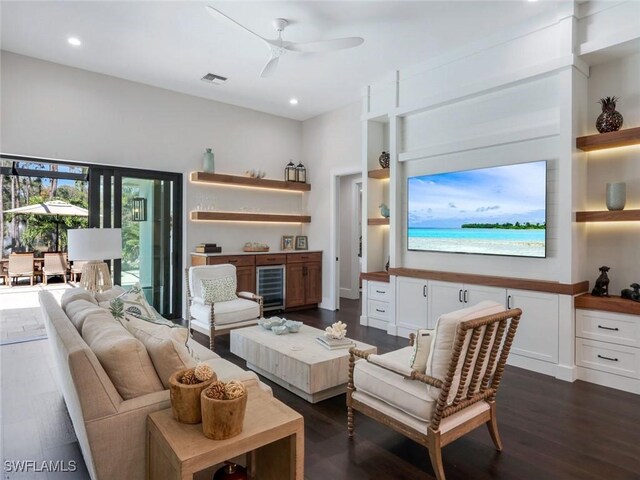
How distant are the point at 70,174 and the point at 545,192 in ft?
21.4

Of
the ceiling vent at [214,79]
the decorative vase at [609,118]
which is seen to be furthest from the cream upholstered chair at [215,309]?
the decorative vase at [609,118]

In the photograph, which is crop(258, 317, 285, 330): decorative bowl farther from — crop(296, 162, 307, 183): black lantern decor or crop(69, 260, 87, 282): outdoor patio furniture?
crop(69, 260, 87, 282): outdoor patio furniture

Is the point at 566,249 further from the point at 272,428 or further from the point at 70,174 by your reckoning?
the point at 70,174

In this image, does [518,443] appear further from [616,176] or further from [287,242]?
[287,242]

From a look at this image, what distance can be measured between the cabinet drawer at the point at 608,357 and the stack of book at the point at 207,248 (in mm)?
4807

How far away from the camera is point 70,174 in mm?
5969

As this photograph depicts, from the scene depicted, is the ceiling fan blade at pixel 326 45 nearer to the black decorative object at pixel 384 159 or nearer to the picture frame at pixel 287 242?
the black decorative object at pixel 384 159

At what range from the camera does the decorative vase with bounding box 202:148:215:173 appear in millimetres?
6082

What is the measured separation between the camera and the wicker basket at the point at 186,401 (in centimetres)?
164

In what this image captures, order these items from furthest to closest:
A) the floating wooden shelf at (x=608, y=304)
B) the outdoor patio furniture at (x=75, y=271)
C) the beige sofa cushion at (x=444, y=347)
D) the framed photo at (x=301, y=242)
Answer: the outdoor patio furniture at (x=75, y=271) → the framed photo at (x=301, y=242) → the floating wooden shelf at (x=608, y=304) → the beige sofa cushion at (x=444, y=347)

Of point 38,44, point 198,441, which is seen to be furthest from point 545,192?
point 38,44

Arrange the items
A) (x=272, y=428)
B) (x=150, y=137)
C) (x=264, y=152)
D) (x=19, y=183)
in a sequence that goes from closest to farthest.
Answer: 1. (x=272, y=428)
2. (x=150, y=137)
3. (x=264, y=152)
4. (x=19, y=183)

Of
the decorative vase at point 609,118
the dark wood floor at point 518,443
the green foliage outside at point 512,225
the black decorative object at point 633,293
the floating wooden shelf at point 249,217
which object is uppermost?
the decorative vase at point 609,118

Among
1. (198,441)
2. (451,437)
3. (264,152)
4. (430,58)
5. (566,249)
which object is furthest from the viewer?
(264,152)
